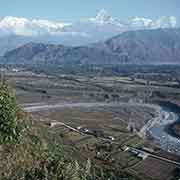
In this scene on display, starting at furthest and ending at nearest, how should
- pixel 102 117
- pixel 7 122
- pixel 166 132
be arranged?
pixel 102 117 → pixel 166 132 → pixel 7 122

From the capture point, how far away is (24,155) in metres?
9.56

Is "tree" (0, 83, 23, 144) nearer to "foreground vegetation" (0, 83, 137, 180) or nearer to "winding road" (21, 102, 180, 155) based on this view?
"foreground vegetation" (0, 83, 137, 180)

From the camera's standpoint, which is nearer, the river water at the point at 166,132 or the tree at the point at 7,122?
the tree at the point at 7,122

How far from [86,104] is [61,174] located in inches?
2160

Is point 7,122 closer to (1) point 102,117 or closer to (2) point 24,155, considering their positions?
(2) point 24,155

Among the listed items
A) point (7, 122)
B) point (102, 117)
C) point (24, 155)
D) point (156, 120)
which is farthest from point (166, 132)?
point (7, 122)

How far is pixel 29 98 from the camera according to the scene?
6619 centimetres

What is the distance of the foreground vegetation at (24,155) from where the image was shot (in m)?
7.35

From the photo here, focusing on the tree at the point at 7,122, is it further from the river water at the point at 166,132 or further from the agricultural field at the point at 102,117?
the river water at the point at 166,132

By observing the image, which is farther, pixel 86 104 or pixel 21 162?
pixel 86 104

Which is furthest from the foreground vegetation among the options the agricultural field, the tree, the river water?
the river water

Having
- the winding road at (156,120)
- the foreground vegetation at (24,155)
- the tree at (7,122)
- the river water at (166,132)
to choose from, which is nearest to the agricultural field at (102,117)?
the winding road at (156,120)

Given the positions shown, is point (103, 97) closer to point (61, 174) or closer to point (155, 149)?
point (155, 149)

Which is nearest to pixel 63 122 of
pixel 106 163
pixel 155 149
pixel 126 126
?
pixel 126 126
